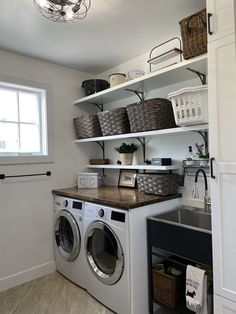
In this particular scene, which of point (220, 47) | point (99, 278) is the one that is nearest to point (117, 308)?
point (99, 278)

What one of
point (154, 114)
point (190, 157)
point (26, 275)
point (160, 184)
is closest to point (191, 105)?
point (154, 114)

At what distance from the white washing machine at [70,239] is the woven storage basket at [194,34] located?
5.39ft

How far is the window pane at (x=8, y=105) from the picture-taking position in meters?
2.56

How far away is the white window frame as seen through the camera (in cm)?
249

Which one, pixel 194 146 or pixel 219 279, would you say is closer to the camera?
pixel 219 279

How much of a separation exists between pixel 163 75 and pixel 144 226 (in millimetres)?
1285

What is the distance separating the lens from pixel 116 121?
8.04 ft

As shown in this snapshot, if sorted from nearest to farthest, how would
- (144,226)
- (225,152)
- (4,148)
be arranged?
(225,152), (144,226), (4,148)

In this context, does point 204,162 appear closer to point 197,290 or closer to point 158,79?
point 158,79

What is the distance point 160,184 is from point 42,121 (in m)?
1.58

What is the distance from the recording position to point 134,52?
257 cm

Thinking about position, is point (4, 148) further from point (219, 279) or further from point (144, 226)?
point (219, 279)

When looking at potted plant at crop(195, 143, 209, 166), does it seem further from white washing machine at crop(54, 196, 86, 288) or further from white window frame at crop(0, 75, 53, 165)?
white window frame at crop(0, 75, 53, 165)

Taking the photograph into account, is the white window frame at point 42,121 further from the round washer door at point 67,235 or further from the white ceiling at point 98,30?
the round washer door at point 67,235
